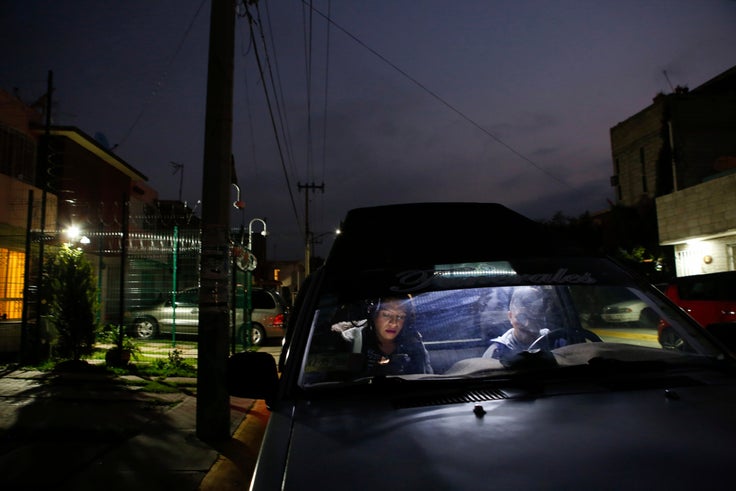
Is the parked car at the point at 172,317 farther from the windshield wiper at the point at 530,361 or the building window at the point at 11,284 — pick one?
the windshield wiper at the point at 530,361

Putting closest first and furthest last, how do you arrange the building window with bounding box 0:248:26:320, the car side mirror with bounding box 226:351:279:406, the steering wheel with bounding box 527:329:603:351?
1. the car side mirror with bounding box 226:351:279:406
2. the steering wheel with bounding box 527:329:603:351
3. the building window with bounding box 0:248:26:320

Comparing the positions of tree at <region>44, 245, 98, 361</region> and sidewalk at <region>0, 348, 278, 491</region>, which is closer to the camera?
sidewalk at <region>0, 348, 278, 491</region>

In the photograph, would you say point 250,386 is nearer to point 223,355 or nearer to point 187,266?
point 223,355

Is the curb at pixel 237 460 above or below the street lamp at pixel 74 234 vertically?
below

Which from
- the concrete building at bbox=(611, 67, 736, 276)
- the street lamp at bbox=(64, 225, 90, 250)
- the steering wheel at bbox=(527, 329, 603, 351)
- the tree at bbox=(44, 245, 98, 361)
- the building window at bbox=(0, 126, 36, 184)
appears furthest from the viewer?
the concrete building at bbox=(611, 67, 736, 276)

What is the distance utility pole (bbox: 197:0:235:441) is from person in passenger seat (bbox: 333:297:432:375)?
10.9 feet

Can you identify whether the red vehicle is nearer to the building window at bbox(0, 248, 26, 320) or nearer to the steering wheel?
the steering wheel

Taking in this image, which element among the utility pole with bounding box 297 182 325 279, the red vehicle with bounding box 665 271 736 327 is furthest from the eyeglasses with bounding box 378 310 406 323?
the utility pole with bounding box 297 182 325 279

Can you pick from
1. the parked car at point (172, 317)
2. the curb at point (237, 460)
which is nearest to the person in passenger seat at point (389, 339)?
the curb at point (237, 460)

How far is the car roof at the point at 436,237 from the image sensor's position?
2.41 m

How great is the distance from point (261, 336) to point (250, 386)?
1262 centimetres

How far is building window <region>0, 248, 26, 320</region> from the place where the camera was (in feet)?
37.1

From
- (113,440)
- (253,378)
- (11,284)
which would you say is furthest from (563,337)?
(11,284)

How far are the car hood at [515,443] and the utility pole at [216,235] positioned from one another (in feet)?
13.4
